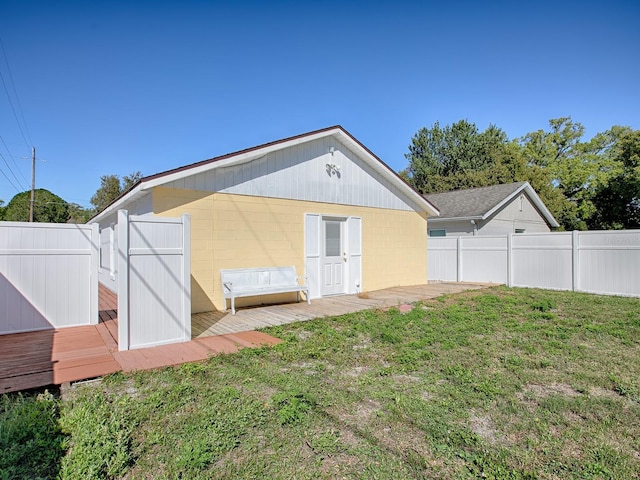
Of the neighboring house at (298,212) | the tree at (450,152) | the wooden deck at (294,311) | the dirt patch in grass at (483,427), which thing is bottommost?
the dirt patch in grass at (483,427)

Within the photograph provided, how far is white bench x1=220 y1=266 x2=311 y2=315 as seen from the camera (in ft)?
25.3

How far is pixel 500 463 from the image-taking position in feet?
8.33

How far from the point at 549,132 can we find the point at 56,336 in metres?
38.8

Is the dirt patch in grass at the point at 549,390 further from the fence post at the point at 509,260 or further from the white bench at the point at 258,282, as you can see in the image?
the fence post at the point at 509,260

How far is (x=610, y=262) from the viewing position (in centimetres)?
1039

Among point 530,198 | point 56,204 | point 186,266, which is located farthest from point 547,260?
point 56,204

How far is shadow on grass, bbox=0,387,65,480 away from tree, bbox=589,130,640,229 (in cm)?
2940

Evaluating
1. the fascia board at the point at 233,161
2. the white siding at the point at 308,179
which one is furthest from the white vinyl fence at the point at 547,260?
the fascia board at the point at 233,161

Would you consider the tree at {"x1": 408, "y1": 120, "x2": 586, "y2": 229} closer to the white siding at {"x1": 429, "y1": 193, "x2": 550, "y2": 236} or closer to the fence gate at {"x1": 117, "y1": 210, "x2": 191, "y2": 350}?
the white siding at {"x1": 429, "y1": 193, "x2": 550, "y2": 236}

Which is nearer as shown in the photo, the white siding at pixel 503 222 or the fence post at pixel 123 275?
the fence post at pixel 123 275

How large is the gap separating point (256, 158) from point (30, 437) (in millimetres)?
6855

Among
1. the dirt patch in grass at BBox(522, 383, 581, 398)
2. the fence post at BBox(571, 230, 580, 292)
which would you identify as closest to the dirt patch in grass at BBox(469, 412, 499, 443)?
the dirt patch in grass at BBox(522, 383, 581, 398)

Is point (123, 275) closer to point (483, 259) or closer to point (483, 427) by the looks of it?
point (483, 427)

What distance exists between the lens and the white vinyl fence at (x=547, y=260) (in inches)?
400
